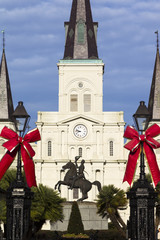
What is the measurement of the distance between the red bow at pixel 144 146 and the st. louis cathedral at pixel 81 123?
53619 mm

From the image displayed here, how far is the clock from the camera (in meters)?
76.1

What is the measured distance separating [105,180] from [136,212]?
189 feet

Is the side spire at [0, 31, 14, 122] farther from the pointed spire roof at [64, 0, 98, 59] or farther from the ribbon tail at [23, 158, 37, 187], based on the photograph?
the ribbon tail at [23, 158, 37, 187]

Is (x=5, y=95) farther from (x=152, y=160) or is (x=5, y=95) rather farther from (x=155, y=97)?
(x=152, y=160)

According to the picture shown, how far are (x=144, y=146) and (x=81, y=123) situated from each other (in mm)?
56937

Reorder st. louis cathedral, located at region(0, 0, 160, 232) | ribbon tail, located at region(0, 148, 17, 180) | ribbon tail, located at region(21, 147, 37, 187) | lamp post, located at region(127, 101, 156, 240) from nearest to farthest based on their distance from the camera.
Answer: lamp post, located at region(127, 101, 156, 240), ribbon tail, located at region(21, 147, 37, 187), ribbon tail, located at region(0, 148, 17, 180), st. louis cathedral, located at region(0, 0, 160, 232)

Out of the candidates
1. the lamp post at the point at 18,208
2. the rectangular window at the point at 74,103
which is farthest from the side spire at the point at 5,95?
the lamp post at the point at 18,208

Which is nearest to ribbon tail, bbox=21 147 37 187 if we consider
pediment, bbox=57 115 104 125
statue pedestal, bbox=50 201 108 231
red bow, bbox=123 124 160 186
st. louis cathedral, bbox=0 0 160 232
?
red bow, bbox=123 124 160 186

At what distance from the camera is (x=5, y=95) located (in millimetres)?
76438

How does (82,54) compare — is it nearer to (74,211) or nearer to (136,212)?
(74,211)

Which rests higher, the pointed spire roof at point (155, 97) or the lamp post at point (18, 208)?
the pointed spire roof at point (155, 97)

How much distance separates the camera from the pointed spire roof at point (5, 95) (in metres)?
76.6

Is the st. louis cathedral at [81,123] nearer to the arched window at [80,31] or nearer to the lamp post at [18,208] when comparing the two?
the arched window at [80,31]

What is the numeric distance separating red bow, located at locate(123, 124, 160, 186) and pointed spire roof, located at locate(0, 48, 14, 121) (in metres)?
57.6
